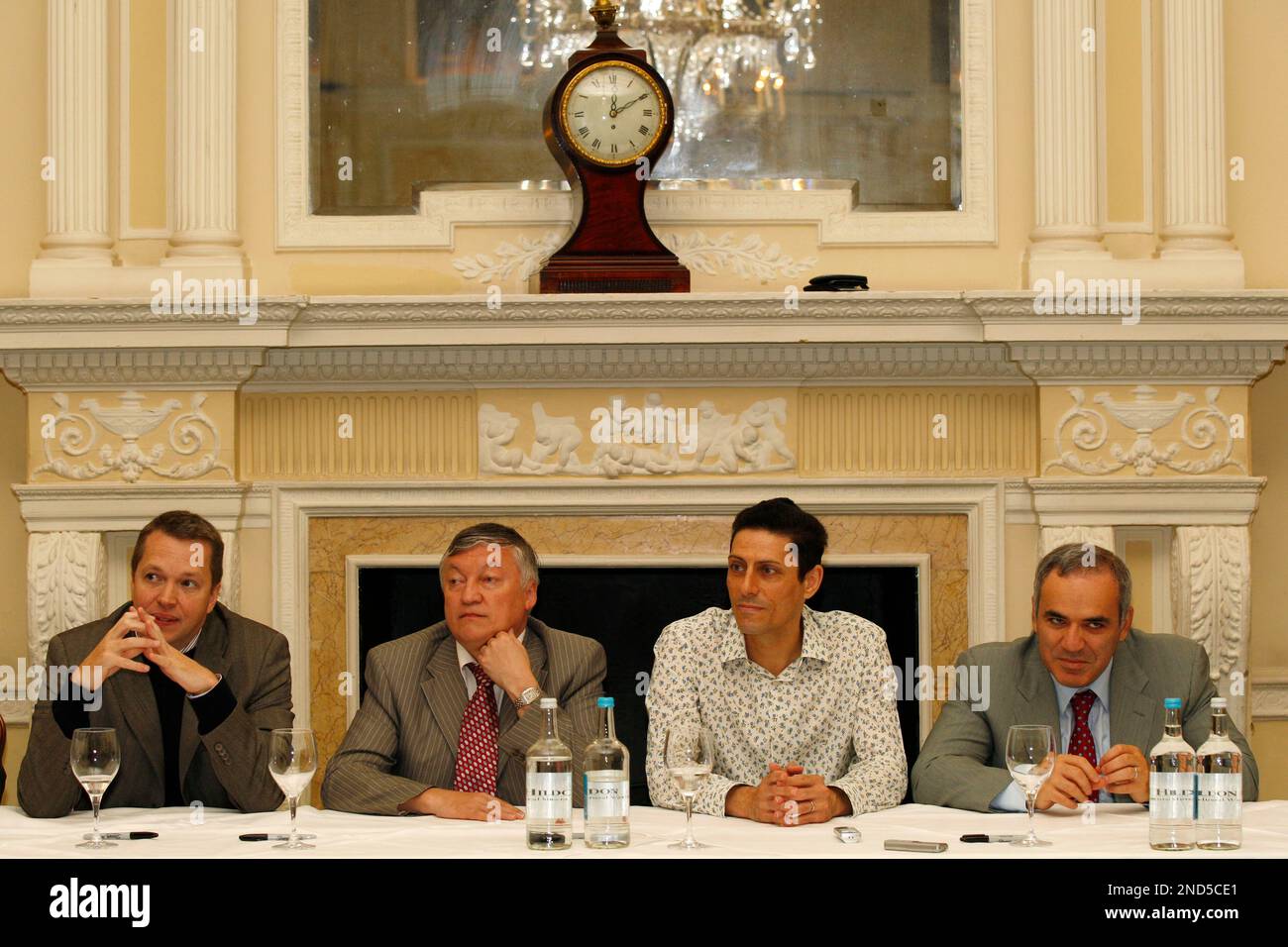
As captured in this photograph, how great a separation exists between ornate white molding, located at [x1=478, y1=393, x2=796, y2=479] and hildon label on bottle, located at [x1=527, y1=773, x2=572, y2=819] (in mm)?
2012

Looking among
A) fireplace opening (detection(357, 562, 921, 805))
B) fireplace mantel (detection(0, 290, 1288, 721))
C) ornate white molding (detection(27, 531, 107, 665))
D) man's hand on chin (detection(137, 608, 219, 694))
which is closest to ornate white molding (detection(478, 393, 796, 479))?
fireplace mantel (detection(0, 290, 1288, 721))

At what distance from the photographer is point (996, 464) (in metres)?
4.19

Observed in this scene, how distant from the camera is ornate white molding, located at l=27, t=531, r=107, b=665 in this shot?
4074 millimetres

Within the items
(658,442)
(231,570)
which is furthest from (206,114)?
(658,442)

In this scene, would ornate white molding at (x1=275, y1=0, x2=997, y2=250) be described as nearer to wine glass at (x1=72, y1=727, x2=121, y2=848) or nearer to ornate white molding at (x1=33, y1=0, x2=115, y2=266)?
ornate white molding at (x1=33, y1=0, x2=115, y2=266)

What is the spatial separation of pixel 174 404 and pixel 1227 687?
2672 millimetres

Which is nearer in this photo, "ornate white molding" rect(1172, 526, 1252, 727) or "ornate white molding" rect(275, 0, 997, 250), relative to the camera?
"ornate white molding" rect(1172, 526, 1252, 727)

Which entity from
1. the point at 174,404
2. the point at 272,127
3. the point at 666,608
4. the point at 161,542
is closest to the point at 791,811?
the point at 161,542

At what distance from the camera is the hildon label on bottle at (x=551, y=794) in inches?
86.4

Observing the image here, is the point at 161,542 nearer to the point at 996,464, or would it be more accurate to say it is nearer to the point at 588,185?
the point at 588,185

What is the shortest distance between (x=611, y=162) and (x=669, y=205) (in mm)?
215

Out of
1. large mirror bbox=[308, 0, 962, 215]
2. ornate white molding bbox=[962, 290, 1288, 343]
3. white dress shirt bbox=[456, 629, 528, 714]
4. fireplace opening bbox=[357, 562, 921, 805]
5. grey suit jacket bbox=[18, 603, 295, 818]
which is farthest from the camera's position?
large mirror bbox=[308, 0, 962, 215]

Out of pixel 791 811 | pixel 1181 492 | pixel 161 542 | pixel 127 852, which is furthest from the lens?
pixel 1181 492

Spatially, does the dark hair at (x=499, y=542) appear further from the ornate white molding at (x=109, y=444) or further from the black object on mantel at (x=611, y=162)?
the ornate white molding at (x=109, y=444)
